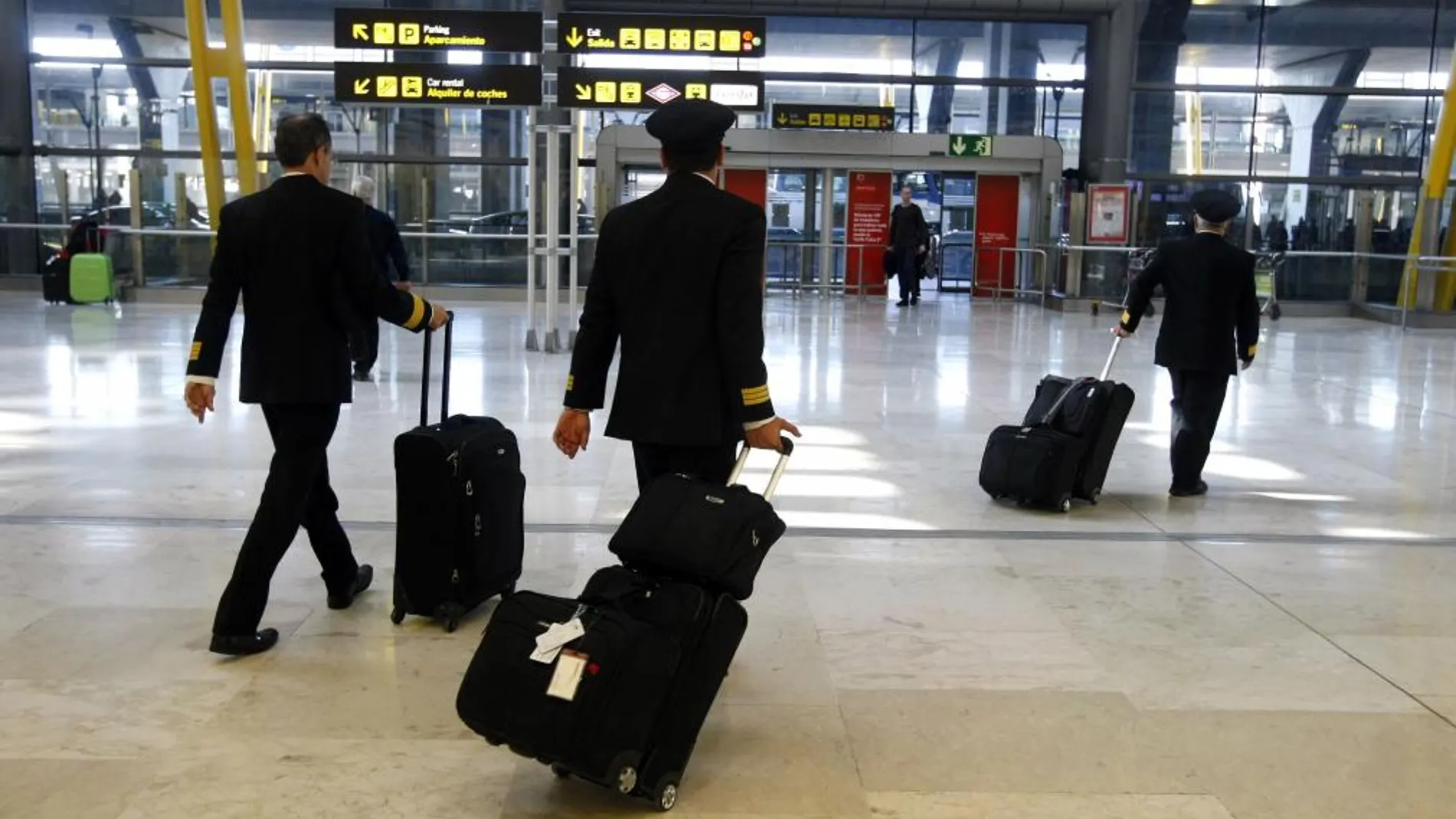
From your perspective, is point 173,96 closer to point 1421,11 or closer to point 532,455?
point 532,455

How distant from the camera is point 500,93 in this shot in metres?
13.2

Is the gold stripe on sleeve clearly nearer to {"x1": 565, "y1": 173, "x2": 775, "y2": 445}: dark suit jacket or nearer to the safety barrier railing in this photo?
{"x1": 565, "y1": 173, "x2": 775, "y2": 445}: dark suit jacket

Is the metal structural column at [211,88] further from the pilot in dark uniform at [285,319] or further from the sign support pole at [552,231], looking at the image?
the pilot in dark uniform at [285,319]

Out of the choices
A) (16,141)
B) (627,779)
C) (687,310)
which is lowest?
(627,779)

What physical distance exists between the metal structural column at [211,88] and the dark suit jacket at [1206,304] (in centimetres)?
1523

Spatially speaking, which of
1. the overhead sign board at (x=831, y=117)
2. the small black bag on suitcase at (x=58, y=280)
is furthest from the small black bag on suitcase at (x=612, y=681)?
the overhead sign board at (x=831, y=117)

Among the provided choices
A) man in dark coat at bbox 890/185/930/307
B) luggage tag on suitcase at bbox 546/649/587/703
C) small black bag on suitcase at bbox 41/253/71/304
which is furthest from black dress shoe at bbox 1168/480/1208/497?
small black bag on suitcase at bbox 41/253/71/304

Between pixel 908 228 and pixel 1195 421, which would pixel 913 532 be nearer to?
pixel 1195 421

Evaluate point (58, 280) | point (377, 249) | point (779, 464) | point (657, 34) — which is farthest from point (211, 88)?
point (779, 464)

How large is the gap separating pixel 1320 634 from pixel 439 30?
1059cm

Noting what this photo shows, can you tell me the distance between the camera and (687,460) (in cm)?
391

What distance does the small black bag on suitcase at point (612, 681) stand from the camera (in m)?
3.17

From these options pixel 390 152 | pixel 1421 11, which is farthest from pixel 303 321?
pixel 1421 11

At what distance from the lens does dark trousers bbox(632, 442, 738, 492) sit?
3.91 meters
